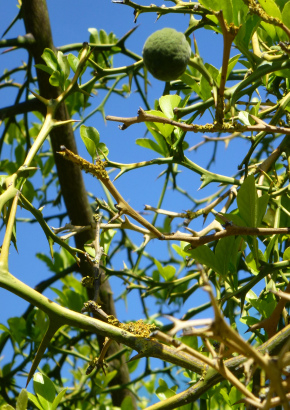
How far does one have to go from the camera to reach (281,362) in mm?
407

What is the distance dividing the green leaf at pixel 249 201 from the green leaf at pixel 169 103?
230 millimetres

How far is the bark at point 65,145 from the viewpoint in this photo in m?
1.42

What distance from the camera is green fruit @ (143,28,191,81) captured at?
2.32 ft

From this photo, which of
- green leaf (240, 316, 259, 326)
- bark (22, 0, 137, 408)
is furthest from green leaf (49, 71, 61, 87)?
green leaf (240, 316, 259, 326)

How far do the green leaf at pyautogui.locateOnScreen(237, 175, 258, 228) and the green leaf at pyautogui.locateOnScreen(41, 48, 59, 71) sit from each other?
1.50ft

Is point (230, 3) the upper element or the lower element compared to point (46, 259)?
lower

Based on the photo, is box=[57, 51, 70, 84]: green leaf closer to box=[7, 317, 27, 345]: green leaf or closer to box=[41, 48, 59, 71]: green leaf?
box=[41, 48, 59, 71]: green leaf

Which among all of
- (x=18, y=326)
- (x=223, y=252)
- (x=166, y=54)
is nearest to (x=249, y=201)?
(x=223, y=252)

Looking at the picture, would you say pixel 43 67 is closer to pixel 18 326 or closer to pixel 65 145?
pixel 65 145

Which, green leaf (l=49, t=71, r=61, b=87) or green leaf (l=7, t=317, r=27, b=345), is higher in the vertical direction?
green leaf (l=49, t=71, r=61, b=87)

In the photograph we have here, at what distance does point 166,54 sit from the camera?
2.31 feet

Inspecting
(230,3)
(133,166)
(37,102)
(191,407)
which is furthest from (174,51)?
(37,102)

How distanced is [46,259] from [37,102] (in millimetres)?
515

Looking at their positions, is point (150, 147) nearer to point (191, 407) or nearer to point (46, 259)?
point (191, 407)
